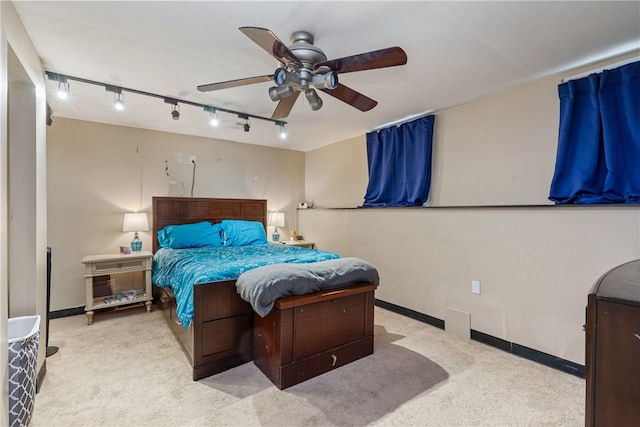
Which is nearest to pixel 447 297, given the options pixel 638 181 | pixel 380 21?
pixel 638 181

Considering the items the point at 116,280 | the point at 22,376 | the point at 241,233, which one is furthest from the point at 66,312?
the point at 22,376

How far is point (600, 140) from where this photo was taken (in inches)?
89.5

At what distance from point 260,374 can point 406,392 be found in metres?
1.08

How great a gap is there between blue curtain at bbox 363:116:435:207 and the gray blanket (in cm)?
144

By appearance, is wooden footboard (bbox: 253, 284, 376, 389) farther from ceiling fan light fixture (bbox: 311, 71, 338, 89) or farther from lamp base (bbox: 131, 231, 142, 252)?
lamp base (bbox: 131, 231, 142, 252)

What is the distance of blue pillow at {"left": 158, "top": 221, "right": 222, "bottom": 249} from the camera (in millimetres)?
Answer: 3674

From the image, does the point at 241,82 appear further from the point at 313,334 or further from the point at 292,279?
the point at 313,334

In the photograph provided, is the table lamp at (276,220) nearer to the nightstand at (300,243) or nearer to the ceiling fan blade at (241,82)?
the nightstand at (300,243)

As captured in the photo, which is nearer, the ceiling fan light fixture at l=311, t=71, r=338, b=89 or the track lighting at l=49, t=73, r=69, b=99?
the ceiling fan light fixture at l=311, t=71, r=338, b=89

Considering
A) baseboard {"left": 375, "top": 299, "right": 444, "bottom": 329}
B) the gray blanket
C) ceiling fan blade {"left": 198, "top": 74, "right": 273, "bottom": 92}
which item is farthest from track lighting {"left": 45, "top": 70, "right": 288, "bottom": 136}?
baseboard {"left": 375, "top": 299, "right": 444, "bottom": 329}

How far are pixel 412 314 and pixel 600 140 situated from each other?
239 centimetres

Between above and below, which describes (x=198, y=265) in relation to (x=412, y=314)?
above

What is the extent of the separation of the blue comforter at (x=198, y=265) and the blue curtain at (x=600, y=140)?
84.5 inches

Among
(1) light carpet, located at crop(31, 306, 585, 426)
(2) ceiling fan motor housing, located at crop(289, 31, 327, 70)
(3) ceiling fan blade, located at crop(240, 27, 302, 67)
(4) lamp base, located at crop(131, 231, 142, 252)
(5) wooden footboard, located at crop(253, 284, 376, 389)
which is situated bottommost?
(1) light carpet, located at crop(31, 306, 585, 426)
